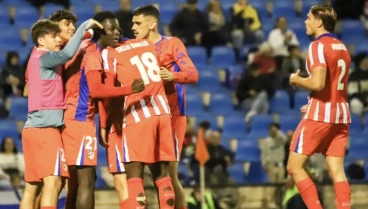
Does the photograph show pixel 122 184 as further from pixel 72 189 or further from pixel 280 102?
pixel 280 102

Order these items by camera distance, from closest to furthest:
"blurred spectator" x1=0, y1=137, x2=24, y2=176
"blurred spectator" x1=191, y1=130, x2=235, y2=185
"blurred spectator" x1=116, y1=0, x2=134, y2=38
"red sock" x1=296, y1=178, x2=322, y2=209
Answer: "red sock" x1=296, y1=178, x2=322, y2=209 < "blurred spectator" x1=0, y1=137, x2=24, y2=176 < "blurred spectator" x1=191, y1=130, x2=235, y2=185 < "blurred spectator" x1=116, y1=0, x2=134, y2=38

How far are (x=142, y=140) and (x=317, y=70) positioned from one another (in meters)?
1.75

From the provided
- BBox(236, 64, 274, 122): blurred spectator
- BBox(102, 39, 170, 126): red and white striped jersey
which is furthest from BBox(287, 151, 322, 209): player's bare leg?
BBox(236, 64, 274, 122): blurred spectator

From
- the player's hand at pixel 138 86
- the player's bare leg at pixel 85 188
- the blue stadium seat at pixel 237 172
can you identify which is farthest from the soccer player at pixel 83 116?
the blue stadium seat at pixel 237 172

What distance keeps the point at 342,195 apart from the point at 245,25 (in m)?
9.26

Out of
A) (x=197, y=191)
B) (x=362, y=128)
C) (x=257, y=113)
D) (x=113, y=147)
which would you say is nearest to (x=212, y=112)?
(x=257, y=113)

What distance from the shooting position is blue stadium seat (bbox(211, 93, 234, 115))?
17.2m

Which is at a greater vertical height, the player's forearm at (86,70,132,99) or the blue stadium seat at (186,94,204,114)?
the player's forearm at (86,70,132,99)

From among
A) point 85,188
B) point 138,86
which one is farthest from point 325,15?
point 85,188

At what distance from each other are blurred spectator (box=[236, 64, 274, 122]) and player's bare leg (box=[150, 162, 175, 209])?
24.7ft

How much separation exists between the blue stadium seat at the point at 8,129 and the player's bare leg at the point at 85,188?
6353mm

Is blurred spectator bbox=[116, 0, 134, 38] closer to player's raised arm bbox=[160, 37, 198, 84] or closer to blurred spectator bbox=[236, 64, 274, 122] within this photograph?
blurred spectator bbox=[236, 64, 274, 122]

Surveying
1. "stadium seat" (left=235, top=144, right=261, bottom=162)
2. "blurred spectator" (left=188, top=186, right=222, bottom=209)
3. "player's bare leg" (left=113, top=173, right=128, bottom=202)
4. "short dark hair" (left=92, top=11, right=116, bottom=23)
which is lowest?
"blurred spectator" (left=188, top=186, right=222, bottom=209)

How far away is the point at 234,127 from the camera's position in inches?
662
